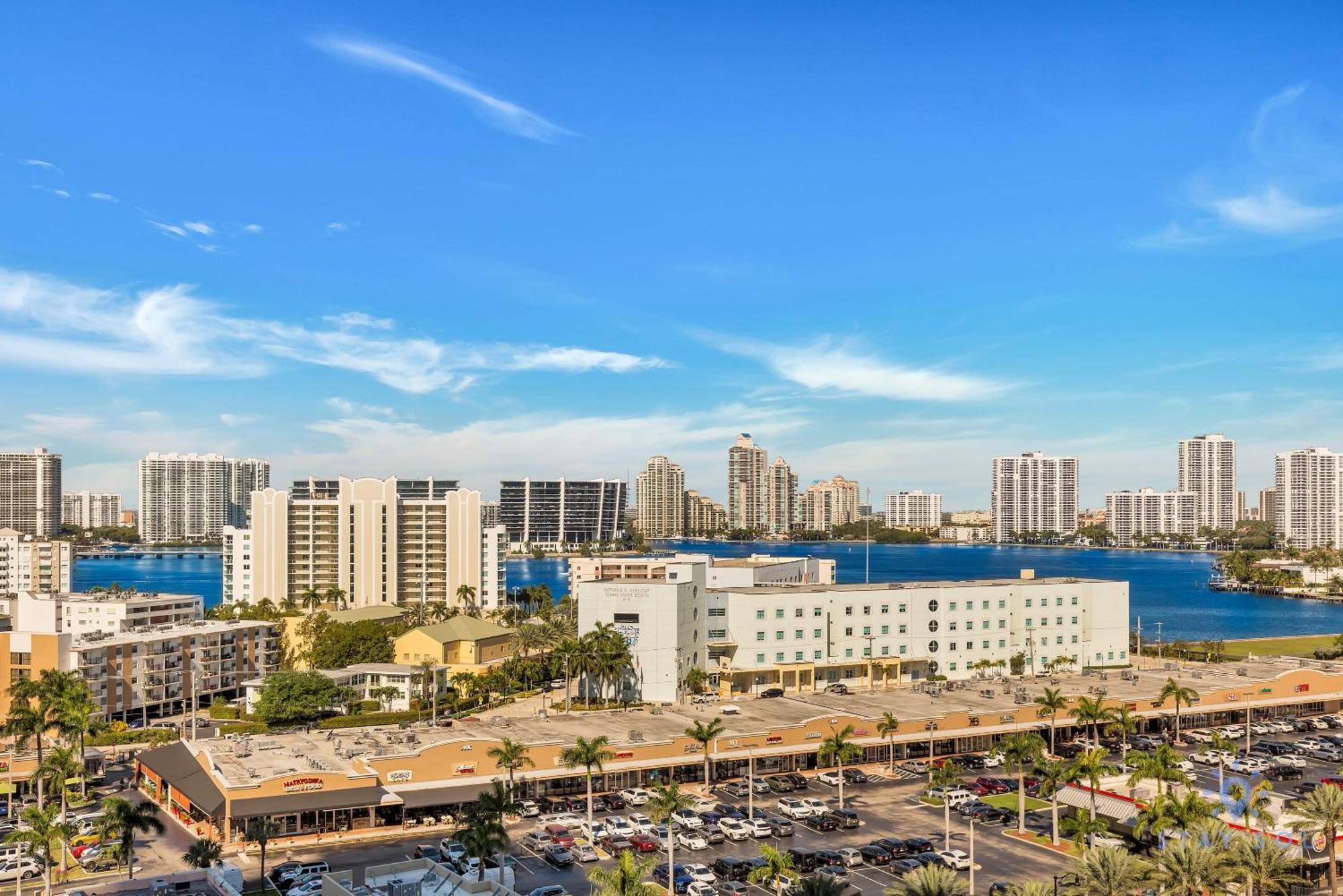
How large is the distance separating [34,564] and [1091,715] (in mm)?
126367

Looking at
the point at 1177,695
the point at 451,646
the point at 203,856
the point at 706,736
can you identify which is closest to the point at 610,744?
the point at 706,736

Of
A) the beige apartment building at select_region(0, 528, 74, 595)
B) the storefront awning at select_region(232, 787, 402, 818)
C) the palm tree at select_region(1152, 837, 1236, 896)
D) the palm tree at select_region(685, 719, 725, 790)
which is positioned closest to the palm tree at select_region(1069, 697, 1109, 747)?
the palm tree at select_region(685, 719, 725, 790)

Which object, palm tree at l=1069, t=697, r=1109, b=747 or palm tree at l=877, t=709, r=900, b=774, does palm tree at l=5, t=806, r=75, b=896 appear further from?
palm tree at l=1069, t=697, r=1109, b=747

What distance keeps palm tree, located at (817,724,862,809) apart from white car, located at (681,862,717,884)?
316 inches

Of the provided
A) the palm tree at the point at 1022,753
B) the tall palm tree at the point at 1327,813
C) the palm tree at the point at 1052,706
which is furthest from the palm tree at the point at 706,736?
the tall palm tree at the point at 1327,813

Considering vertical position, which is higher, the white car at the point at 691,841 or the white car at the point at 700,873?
the white car at the point at 700,873

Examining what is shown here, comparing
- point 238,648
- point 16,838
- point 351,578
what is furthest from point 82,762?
point 351,578

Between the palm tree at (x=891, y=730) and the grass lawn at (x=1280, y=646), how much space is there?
4627 cm

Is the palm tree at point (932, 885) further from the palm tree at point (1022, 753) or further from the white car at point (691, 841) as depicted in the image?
the palm tree at point (1022, 753)

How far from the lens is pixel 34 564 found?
130m

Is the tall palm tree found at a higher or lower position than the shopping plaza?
higher

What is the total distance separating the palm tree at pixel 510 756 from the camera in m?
38.3

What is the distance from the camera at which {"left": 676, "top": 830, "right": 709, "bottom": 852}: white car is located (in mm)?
35469

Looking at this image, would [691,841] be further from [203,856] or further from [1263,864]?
[1263,864]
